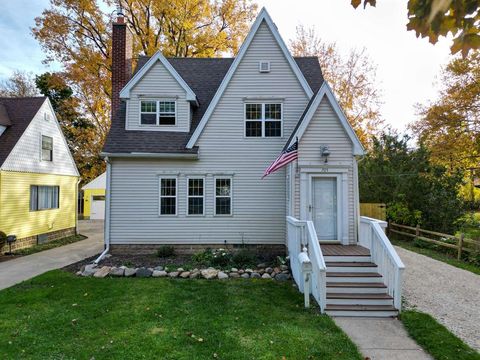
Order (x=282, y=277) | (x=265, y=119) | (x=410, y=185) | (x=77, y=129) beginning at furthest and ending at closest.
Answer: (x=77, y=129), (x=410, y=185), (x=265, y=119), (x=282, y=277)

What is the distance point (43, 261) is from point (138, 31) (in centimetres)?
1707

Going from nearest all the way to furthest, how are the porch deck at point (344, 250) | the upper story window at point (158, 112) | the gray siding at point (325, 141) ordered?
the porch deck at point (344, 250) → the gray siding at point (325, 141) → the upper story window at point (158, 112)

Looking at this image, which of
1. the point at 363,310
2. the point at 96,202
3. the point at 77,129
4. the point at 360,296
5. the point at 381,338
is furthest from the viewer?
the point at 96,202

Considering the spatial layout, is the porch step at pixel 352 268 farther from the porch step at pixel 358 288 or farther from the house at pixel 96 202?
the house at pixel 96 202

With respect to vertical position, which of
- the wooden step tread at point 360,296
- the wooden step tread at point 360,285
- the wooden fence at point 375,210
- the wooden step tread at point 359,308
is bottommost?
the wooden step tread at point 359,308

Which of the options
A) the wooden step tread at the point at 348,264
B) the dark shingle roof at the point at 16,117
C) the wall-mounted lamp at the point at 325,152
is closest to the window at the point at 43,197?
the dark shingle roof at the point at 16,117

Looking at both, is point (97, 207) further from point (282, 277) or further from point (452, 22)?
point (452, 22)

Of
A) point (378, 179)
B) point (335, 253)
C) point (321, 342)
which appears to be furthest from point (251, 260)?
point (378, 179)

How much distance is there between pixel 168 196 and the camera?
11266 mm

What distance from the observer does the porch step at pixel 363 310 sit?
620 cm

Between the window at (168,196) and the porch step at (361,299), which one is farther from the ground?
the window at (168,196)

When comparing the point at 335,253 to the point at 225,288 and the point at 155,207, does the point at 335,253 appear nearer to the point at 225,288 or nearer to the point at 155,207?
the point at 225,288

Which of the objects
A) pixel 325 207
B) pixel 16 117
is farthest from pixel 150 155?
pixel 16 117

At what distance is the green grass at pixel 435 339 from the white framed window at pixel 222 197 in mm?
6616
